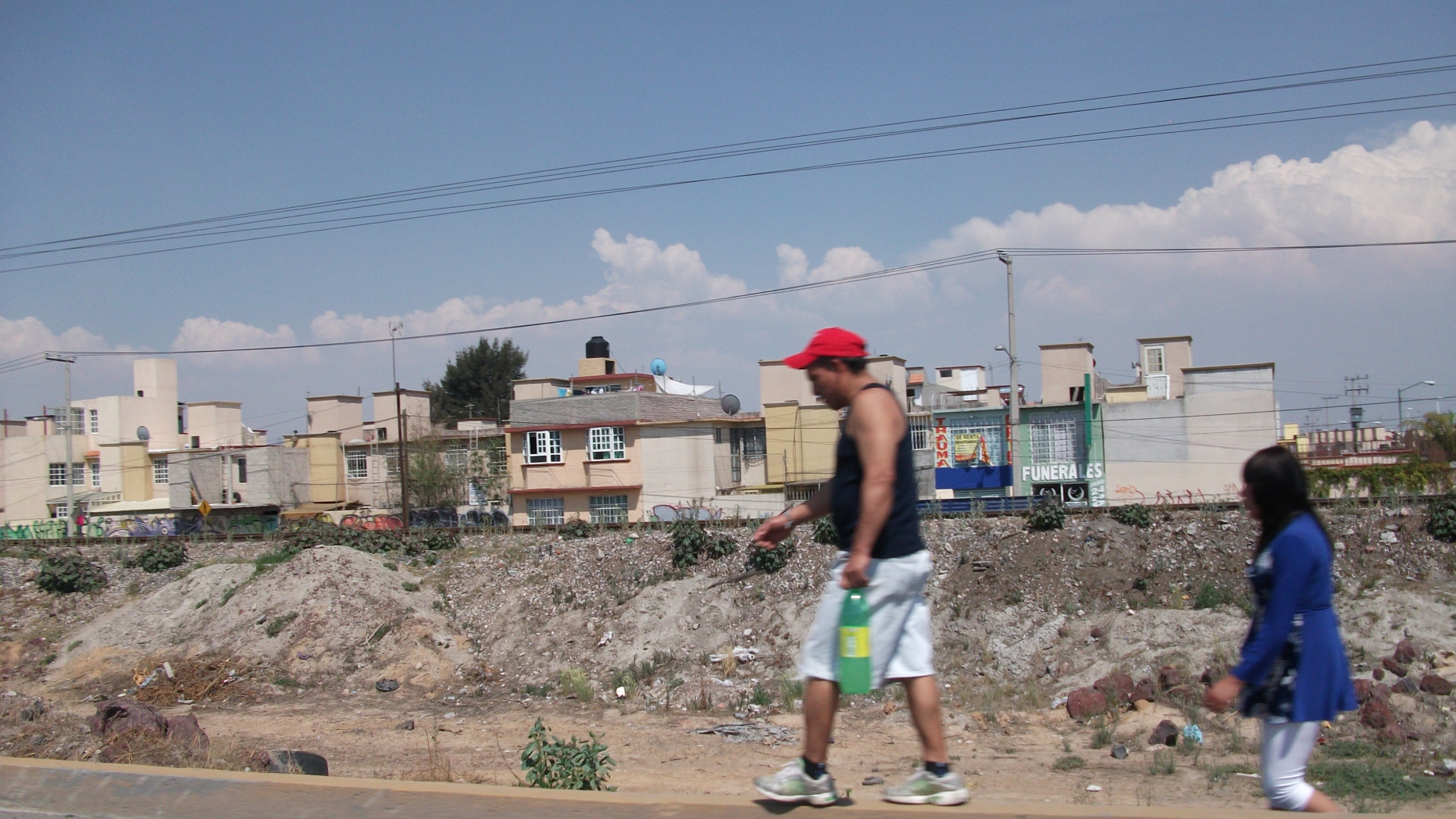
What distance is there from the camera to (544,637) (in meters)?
16.9

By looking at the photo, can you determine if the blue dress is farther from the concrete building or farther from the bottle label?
the concrete building

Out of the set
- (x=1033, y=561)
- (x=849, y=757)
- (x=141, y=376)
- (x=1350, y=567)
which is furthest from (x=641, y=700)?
(x=141, y=376)

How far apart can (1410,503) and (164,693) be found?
68.8ft

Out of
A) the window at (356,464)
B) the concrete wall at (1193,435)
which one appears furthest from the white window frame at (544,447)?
the concrete wall at (1193,435)

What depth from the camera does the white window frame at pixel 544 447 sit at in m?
42.5

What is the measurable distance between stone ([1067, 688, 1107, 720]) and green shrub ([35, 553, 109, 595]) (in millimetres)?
19976

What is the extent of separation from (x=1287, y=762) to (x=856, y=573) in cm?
175

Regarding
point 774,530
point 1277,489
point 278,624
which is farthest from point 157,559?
point 1277,489

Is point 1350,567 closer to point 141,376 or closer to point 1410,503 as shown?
point 1410,503

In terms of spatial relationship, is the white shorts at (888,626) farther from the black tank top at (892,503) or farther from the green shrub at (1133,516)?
the green shrub at (1133,516)

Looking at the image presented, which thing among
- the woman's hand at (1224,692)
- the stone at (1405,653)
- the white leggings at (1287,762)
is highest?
the woman's hand at (1224,692)

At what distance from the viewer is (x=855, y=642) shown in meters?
3.72

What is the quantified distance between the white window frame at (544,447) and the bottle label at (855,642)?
39.4m

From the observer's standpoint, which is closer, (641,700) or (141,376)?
(641,700)
